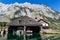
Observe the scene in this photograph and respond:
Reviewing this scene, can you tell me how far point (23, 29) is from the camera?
8731 centimetres

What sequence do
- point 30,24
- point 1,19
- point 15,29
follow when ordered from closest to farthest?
1. point 30,24
2. point 15,29
3. point 1,19

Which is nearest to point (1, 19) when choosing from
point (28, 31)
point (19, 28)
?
point (19, 28)

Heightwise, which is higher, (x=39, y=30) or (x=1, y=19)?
(x=1, y=19)

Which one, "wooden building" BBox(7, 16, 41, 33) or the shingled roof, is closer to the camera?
"wooden building" BBox(7, 16, 41, 33)

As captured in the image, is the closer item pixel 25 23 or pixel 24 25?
pixel 24 25

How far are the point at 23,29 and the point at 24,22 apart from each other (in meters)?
3.63

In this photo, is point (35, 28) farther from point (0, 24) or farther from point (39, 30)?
point (0, 24)

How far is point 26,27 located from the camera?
84.6 meters

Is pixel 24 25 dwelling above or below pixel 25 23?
below

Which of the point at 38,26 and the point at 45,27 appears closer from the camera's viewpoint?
the point at 38,26

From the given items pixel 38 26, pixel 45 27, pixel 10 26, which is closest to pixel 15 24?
pixel 10 26

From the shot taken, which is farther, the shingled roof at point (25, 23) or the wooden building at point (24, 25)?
the shingled roof at point (25, 23)

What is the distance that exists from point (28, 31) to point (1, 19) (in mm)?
21485

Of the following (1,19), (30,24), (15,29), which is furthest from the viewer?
(1,19)
